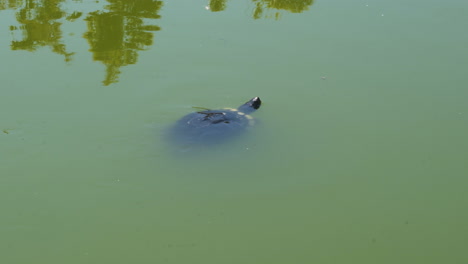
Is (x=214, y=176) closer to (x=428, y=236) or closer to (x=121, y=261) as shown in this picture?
(x=121, y=261)

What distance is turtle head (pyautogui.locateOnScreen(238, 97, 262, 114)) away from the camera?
12.3 feet

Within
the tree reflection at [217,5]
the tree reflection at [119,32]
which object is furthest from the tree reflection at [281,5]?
the tree reflection at [119,32]

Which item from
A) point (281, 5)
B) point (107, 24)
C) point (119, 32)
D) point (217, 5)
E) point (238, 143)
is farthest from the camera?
point (281, 5)

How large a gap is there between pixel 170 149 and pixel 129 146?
26 centimetres

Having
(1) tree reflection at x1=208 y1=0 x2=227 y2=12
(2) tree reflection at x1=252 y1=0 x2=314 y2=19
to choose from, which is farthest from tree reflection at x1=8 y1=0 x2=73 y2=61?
(2) tree reflection at x1=252 y1=0 x2=314 y2=19

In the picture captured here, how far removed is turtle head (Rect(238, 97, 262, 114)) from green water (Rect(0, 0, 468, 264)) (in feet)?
0.30

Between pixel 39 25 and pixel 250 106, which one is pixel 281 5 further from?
pixel 39 25

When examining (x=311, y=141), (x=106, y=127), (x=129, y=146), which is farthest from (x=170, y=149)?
(x=311, y=141)

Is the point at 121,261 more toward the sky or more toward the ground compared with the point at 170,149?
more toward the ground

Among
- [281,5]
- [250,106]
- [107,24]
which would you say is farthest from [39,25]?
[250,106]

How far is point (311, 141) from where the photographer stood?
359 cm

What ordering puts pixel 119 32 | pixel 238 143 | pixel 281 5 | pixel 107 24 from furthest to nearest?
pixel 281 5 → pixel 107 24 → pixel 119 32 → pixel 238 143

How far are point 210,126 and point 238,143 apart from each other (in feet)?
0.65

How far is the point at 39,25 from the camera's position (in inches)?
199
